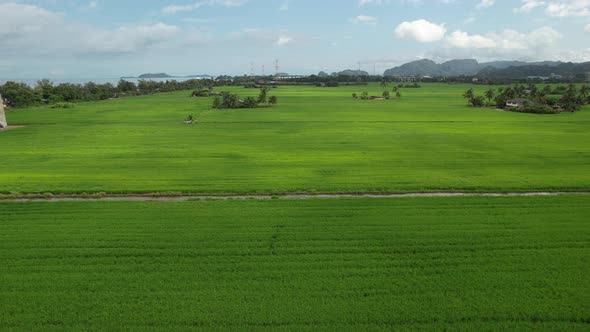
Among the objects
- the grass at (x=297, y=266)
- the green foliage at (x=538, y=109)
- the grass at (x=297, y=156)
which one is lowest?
the grass at (x=297, y=266)

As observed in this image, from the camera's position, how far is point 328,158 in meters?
35.1

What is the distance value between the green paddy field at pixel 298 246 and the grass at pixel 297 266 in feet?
0.21

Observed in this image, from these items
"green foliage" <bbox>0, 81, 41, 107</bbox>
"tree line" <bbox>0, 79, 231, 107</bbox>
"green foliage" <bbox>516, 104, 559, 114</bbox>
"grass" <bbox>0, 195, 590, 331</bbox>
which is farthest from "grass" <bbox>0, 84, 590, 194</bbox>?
"tree line" <bbox>0, 79, 231, 107</bbox>

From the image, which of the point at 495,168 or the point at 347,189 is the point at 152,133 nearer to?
the point at 347,189

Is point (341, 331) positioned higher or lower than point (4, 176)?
lower

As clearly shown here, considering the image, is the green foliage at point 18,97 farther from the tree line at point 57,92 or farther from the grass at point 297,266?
the grass at point 297,266

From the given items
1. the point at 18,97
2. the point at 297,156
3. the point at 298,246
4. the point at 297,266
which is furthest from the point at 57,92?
the point at 297,266

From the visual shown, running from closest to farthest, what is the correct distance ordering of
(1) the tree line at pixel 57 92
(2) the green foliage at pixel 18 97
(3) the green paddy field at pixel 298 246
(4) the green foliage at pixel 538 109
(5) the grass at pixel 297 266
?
(5) the grass at pixel 297 266 → (3) the green paddy field at pixel 298 246 → (4) the green foliage at pixel 538 109 → (2) the green foliage at pixel 18 97 → (1) the tree line at pixel 57 92

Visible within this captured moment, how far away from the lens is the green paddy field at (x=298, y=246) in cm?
1154

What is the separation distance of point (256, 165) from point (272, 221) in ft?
45.6

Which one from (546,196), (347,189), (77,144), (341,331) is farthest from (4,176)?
(546,196)

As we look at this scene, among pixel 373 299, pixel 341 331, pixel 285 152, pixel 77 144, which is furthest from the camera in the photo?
pixel 77 144

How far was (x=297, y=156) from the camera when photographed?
119ft

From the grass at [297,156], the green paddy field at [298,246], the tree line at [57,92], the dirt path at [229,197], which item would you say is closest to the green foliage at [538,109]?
the grass at [297,156]
